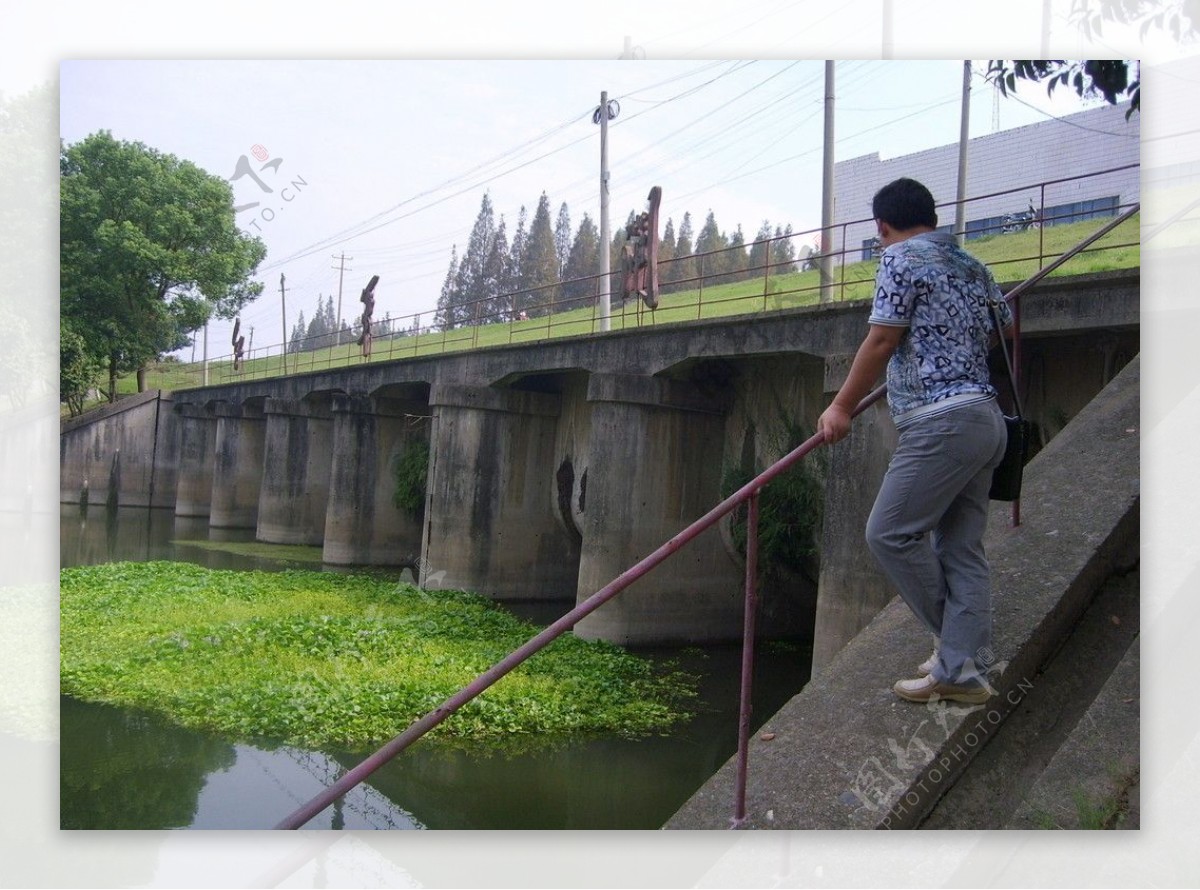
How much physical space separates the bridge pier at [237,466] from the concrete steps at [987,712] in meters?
18.2

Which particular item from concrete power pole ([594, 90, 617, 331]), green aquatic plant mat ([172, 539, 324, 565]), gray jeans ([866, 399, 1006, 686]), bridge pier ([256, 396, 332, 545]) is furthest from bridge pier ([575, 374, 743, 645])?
bridge pier ([256, 396, 332, 545])

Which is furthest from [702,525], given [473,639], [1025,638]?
[473,639]

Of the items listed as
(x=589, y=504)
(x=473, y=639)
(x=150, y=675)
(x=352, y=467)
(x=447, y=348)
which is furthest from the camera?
(x=352, y=467)

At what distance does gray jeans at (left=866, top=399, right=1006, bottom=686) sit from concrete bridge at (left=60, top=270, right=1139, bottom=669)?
3328mm

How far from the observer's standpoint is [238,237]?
8.55m

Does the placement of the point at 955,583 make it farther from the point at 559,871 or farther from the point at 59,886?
the point at 59,886

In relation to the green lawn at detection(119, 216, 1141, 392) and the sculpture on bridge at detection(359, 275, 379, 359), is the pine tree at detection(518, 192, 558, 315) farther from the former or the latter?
the sculpture on bridge at detection(359, 275, 379, 359)

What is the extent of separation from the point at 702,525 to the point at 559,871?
1.87 meters

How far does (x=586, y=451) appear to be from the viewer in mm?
16344

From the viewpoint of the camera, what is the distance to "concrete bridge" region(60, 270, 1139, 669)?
8.87 metres

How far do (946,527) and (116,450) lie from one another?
872 cm

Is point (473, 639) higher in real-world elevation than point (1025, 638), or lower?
lower

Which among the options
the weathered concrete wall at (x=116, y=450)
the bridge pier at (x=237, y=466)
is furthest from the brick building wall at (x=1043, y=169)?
the bridge pier at (x=237, y=466)

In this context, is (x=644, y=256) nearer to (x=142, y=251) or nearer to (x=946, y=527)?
(x=142, y=251)
